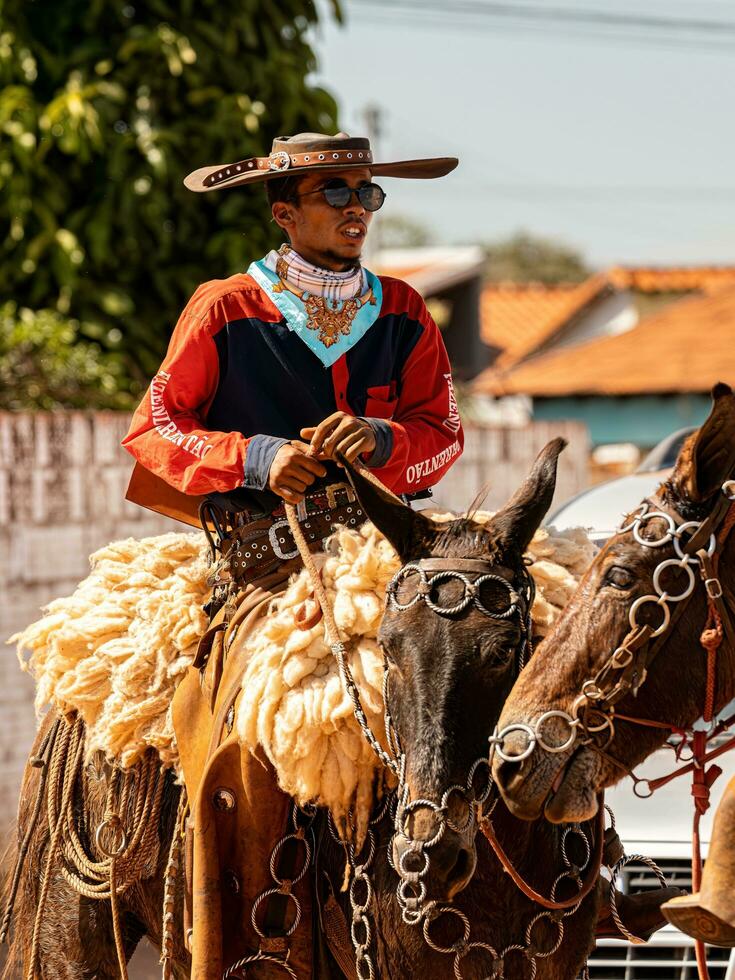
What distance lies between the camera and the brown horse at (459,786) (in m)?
3.37

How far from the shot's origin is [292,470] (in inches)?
151

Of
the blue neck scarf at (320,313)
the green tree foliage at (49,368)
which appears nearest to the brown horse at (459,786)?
the blue neck scarf at (320,313)

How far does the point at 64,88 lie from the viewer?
1081 centimetres

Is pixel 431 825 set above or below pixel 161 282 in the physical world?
below

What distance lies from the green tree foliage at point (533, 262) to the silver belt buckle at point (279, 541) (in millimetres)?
73557

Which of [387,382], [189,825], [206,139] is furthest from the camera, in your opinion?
[206,139]

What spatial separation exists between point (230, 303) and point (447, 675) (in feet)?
4.64

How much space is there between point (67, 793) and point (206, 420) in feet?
4.30

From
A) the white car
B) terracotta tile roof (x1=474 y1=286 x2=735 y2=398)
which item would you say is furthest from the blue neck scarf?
terracotta tile roof (x1=474 y1=286 x2=735 y2=398)

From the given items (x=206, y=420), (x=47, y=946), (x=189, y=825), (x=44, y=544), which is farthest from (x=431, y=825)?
(x=44, y=544)

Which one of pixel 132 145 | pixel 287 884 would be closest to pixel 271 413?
pixel 287 884

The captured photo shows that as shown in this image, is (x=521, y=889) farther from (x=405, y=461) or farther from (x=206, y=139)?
(x=206, y=139)

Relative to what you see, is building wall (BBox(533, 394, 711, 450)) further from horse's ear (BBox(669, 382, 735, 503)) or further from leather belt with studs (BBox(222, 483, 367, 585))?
horse's ear (BBox(669, 382, 735, 503))

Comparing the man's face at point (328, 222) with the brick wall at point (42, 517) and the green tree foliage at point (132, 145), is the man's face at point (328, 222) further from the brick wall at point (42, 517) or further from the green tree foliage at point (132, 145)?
the green tree foliage at point (132, 145)
